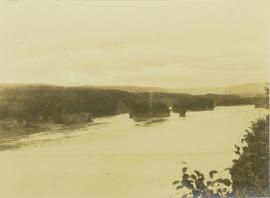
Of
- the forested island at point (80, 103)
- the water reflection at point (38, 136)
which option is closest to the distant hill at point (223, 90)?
the forested island at point (80, 103)

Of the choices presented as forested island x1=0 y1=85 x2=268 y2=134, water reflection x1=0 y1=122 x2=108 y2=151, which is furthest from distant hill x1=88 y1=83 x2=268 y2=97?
water reflection x1=0 y1=122 x2=108 y2=151

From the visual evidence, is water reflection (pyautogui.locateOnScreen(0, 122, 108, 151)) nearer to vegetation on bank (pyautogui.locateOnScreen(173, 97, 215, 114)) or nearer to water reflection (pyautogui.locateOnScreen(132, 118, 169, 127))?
water reflection (pyautogui.locateOnScreen(132, 118, 169, 127))

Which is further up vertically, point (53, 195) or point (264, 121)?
point (264, 121)

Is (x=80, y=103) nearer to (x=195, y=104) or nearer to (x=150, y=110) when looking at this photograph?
(x=150, y=110)

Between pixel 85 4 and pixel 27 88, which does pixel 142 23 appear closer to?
pixel 85 4

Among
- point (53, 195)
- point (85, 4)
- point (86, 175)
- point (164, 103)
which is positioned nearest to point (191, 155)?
point (164, 103)

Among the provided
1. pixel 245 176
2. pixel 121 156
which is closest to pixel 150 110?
pixel 121 156

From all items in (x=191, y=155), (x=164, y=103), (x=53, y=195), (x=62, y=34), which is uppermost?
(x=62, y=34)
